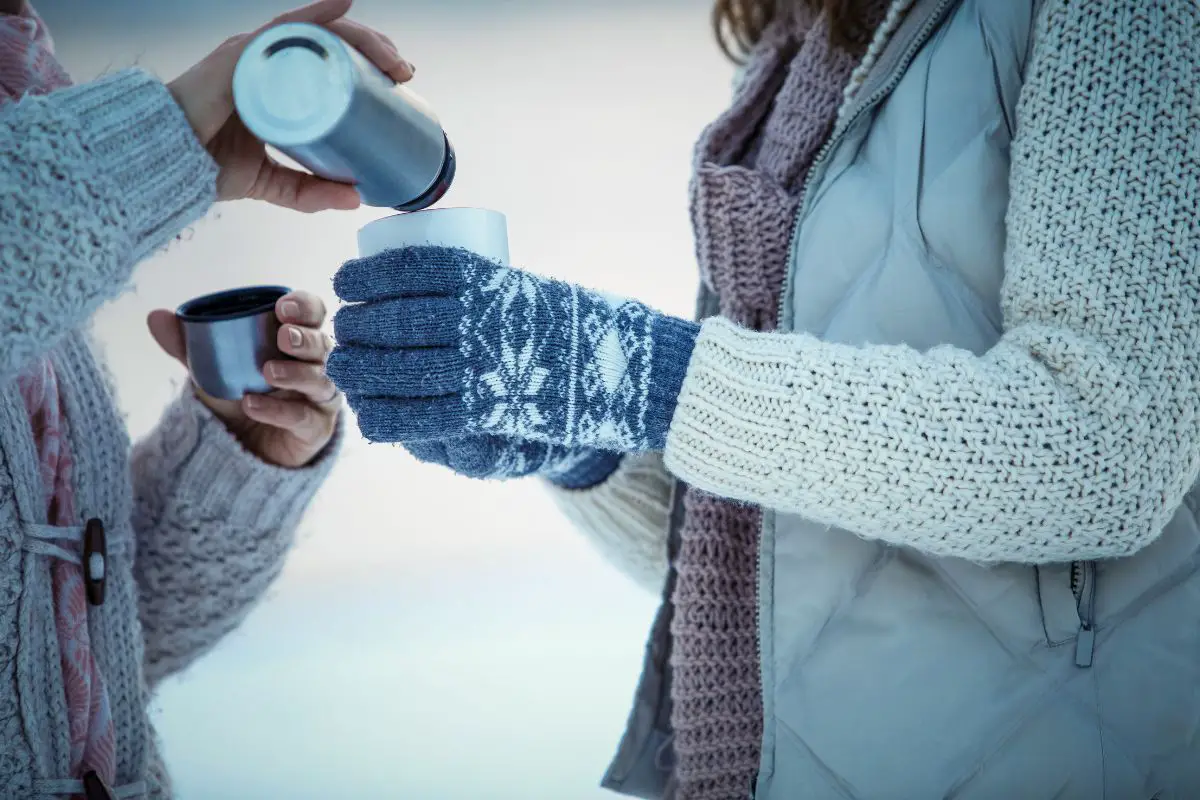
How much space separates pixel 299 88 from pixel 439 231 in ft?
0.43

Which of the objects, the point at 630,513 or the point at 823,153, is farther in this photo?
the point at 630,513

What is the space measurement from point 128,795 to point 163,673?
6.5 inches

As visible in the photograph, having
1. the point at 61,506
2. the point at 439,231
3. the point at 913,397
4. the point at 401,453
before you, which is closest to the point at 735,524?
the point at 913,397

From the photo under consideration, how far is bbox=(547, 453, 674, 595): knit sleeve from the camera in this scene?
896 mm

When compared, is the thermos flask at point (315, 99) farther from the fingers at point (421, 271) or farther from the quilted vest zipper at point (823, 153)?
the quilted vest zipper at point (823, 153)

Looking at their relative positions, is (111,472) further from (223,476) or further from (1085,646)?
(1085,646)

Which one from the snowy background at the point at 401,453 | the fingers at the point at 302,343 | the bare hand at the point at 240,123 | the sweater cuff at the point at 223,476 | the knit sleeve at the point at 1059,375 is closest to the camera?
the knit sleeve at the point at 1059,375

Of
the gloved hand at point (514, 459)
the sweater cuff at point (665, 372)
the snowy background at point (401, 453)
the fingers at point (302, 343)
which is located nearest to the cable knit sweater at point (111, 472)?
the fingers at point (302, 343)

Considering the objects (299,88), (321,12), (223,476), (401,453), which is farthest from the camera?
(401,453)

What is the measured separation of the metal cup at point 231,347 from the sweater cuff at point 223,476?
4.5 inches

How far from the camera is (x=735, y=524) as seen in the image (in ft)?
2.54

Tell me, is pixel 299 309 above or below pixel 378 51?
below

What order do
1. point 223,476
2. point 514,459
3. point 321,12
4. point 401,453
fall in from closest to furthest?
point 321,12 < point 514,459 < point 223,476 < point 401,453

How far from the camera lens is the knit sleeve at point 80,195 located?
56cm
